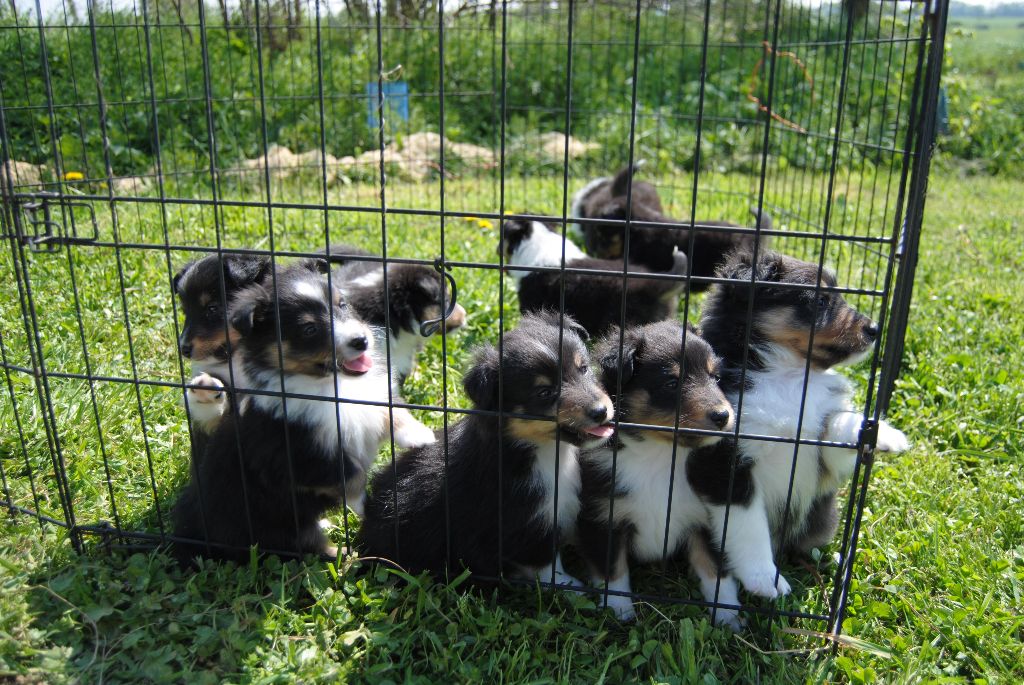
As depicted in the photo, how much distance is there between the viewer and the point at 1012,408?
407 centimetres

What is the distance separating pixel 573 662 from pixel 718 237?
3.69 m

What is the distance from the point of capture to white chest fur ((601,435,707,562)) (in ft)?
9.39

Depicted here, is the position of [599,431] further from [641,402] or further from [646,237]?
[646,237]

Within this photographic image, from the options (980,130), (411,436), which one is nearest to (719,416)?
(411,436)

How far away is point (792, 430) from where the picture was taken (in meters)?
2.83

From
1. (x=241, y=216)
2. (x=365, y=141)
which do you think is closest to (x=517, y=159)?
(x=365, y=141)

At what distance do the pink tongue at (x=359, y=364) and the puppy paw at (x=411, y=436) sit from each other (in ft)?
1.01

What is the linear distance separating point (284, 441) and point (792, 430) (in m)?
1.75

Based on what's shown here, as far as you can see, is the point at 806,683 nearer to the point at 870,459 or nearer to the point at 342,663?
the point at 870,459

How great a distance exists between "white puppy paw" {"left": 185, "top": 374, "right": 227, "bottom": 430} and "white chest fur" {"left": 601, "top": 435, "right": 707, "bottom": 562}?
1.45m

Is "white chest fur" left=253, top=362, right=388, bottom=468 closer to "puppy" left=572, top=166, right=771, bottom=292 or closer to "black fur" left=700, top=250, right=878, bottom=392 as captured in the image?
"black fur" left=700, top=250, right=878, bottom=392

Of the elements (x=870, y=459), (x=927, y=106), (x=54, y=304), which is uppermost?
(x=927, y=106)

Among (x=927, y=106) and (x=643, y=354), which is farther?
(x=643, y=354)

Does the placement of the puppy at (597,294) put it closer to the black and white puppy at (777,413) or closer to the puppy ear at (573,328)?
the puppy ear at (573,328)
